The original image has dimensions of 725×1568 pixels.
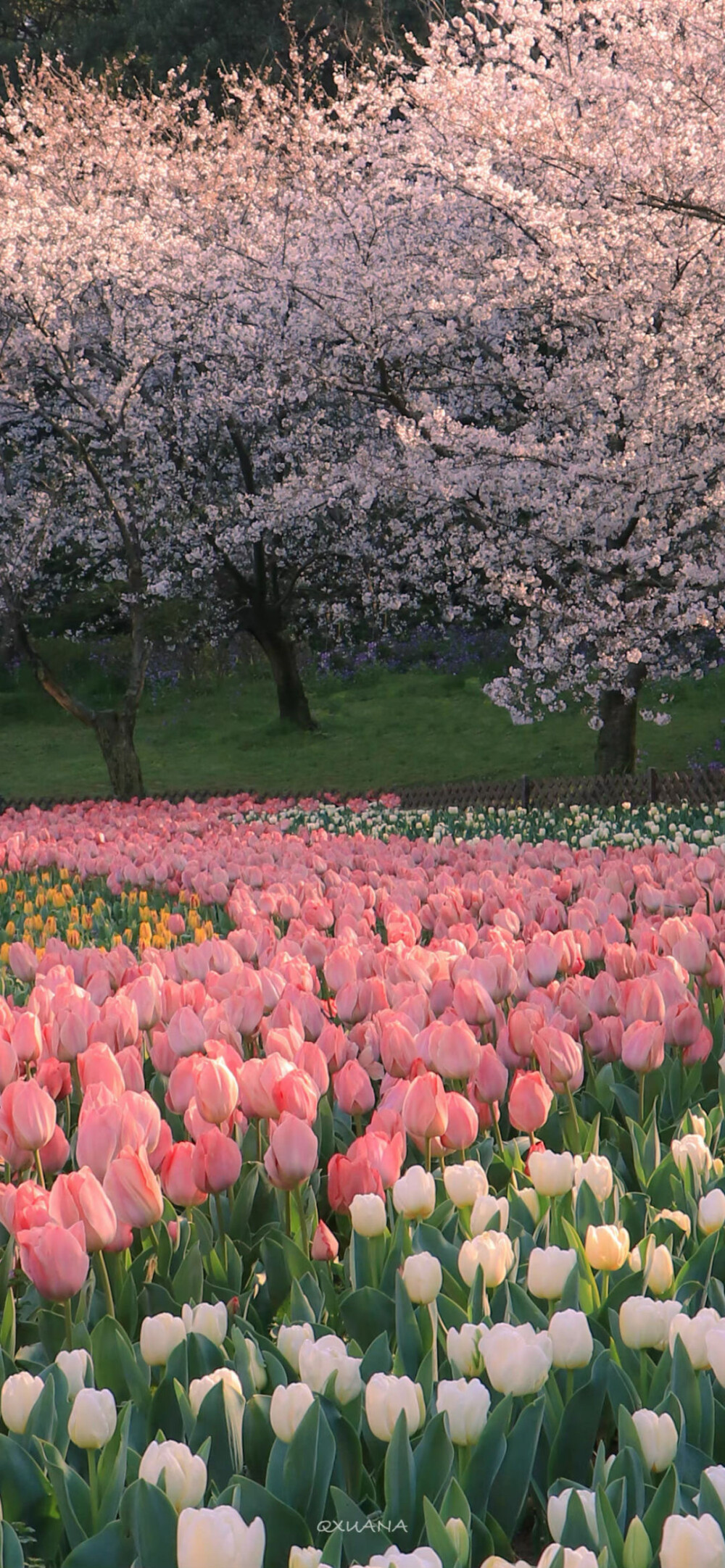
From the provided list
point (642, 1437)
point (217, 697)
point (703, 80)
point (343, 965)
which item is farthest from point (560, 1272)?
point (217, 697)

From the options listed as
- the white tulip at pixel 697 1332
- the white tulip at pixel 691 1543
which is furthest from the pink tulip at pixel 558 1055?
the white tulip at pixel 691 1543

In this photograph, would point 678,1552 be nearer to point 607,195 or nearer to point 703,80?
point 607,195

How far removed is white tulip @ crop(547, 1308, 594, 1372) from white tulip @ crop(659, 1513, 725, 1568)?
0.43 metres

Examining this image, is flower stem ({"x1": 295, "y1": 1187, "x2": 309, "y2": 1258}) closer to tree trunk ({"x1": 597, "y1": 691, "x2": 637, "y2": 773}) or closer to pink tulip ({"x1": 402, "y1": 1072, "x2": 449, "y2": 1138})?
pink tulip ({"x1": 402, "y1": 1072, "x2": 449, "y2": 1138})

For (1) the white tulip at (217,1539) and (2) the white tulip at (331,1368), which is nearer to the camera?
(1) the white tulip at (217,1539)

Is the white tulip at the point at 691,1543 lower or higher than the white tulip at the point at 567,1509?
higher

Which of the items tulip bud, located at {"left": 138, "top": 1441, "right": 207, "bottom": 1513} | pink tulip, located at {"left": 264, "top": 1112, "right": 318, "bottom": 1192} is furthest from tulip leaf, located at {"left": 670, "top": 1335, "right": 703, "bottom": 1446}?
pink tulip, located at {"left": 264, "top": 1112, "right": 318, "bottom": 1192}

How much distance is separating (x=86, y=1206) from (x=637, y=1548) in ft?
2.89

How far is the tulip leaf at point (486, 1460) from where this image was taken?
1.49 metres

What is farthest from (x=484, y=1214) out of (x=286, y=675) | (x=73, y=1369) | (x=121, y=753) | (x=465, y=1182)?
(x=286, y=675)

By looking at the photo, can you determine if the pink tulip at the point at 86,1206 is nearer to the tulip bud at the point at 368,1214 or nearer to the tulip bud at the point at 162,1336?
the tulip bud at the point at 162,1336

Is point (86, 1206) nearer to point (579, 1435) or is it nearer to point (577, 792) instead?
point (579, 1435)

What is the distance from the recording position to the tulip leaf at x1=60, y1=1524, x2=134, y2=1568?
4.48ft

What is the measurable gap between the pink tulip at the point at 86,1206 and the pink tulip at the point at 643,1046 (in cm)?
116
